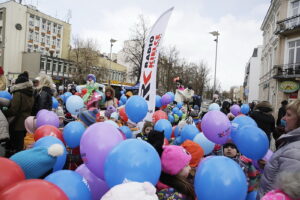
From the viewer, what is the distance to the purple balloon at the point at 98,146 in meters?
2.12

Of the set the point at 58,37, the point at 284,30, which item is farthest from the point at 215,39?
the point at 58,37

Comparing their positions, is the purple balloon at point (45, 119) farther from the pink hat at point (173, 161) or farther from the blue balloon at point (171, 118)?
the blue balloon at point (171, 118)

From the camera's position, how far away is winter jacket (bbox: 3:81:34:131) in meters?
3.93

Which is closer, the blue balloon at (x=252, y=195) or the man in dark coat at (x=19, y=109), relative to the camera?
the blue balloon at (x=252, y=195)

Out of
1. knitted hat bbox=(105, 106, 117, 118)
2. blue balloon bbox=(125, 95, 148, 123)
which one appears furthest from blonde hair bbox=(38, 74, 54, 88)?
blue balloon bbox=(125, 95, 148, 123)

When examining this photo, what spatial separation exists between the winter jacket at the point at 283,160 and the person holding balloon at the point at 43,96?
424 cm

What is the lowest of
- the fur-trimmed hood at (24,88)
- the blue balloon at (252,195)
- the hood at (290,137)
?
the blue balloon at (252,195)

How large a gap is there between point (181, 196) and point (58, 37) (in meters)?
45.9

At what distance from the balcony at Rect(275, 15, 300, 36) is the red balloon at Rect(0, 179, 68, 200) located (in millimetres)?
22996

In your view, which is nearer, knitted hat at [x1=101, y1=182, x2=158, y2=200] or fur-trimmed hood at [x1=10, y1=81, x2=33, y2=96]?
knitted hat at [x1=101, y1=182, x2=158, y2=200]

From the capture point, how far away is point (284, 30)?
20.5m

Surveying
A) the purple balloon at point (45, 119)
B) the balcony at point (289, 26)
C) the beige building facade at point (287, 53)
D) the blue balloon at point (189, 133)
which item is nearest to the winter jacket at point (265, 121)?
the blue balloon at point (189, 133)

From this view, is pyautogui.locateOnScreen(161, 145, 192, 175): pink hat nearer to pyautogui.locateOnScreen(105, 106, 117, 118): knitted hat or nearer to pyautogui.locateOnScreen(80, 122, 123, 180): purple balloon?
pyautogui.locateOnScreen(80, 122, 123, 180): purple balloon

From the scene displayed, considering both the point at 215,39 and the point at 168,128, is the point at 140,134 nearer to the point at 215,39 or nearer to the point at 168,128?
the point at 168,128
